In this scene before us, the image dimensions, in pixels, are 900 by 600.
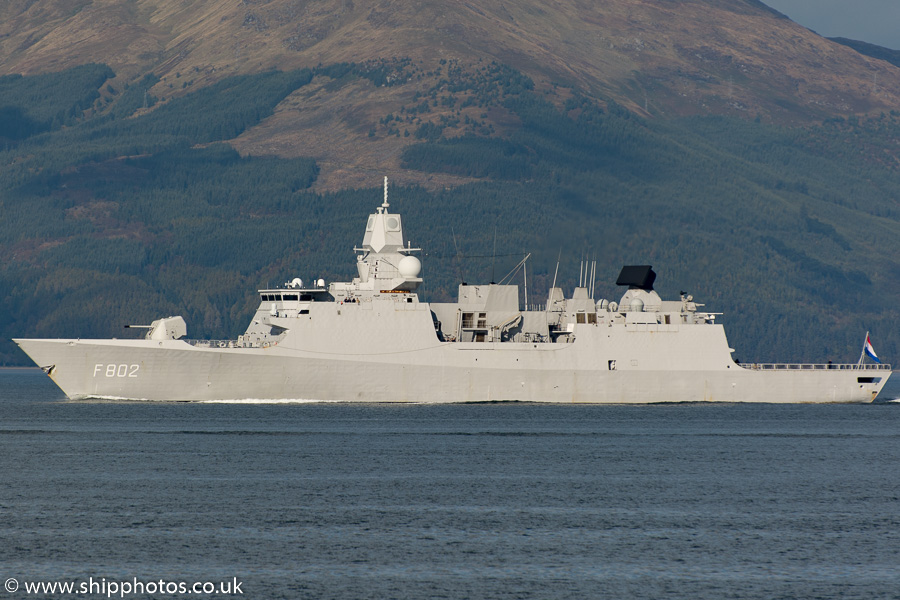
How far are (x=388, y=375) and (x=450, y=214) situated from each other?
95.0 metres

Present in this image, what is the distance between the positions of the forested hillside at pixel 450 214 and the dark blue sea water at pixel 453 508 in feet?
192

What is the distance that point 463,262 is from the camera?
11975cm

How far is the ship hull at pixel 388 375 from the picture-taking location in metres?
47.1

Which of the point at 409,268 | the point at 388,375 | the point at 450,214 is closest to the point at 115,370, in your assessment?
the point at 388,375

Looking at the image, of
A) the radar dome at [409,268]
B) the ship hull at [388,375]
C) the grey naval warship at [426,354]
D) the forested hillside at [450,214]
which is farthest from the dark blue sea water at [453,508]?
the forested hillside at [450,214]

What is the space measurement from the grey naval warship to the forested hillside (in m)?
44.6

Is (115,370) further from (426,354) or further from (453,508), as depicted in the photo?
(453,508)

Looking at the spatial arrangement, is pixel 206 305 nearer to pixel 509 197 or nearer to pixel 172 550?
pixel 509 197

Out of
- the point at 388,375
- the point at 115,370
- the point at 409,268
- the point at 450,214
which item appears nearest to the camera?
the point at 115,370

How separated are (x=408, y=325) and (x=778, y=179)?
472 feet

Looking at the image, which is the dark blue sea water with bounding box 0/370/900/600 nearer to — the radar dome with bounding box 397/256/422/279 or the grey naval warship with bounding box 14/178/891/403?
the grey naval warship with bounding box 14/178/891/403

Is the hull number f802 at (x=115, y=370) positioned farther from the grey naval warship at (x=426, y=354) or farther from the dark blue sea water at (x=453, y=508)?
the dark blue sea water at (x=453, y=508)

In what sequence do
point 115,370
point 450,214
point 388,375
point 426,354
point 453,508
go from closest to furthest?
point 453,508 → point 115,370 → point 388,375 → point 426,354 → point 450,214

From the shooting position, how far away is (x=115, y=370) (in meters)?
47.2
